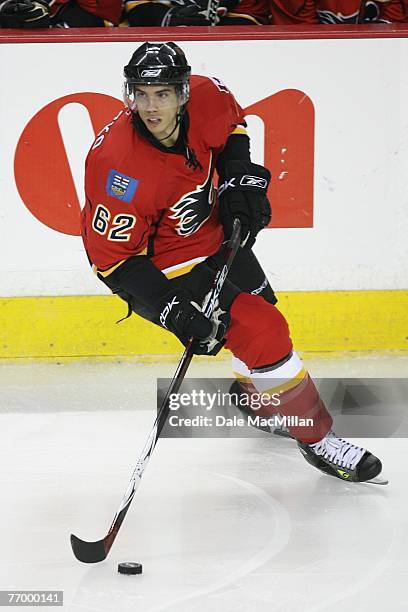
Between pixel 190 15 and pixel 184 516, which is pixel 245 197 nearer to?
pixel 184 516

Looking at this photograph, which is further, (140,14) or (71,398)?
(140,14)

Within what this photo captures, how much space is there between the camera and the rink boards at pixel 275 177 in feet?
11.6

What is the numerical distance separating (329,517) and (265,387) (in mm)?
379

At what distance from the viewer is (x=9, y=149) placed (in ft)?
11.6

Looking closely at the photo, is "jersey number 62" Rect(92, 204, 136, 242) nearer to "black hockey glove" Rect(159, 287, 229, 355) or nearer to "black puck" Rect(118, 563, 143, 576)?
"black hockey glove" Rect(159, 287, 229, 355)

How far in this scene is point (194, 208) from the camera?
2.55 meters

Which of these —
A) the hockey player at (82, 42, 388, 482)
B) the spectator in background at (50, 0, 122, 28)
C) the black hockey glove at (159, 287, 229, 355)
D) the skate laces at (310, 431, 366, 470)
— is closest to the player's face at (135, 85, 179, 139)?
the hockey player at (82, 42, 388, 482)

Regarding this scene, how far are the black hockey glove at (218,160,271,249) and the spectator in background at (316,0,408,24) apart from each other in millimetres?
1522

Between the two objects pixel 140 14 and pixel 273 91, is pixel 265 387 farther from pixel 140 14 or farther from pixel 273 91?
pixel 140 14

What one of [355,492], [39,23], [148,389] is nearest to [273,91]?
[39,23]

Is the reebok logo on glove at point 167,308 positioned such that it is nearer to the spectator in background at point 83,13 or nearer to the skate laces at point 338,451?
the skate laces at point 338,451

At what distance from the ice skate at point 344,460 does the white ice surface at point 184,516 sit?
0.09ft

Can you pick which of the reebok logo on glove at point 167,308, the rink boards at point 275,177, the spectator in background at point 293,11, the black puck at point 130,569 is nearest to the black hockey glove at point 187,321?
the reebok logo on glove at point 167,308

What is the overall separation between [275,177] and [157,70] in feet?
4.43
